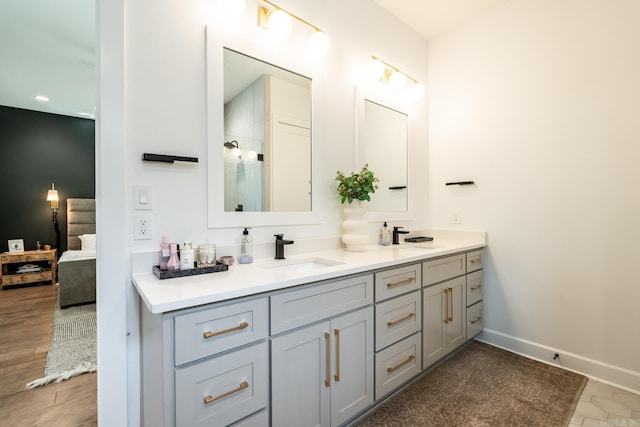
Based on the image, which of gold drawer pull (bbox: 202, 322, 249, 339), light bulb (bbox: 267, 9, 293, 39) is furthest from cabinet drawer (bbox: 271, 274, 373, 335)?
light bulb (bbox: 267, 9, 293, 39)

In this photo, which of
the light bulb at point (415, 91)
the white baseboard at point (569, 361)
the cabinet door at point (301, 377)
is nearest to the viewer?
the cabinet door at point (301, 377)

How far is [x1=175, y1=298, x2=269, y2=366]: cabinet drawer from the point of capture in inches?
36.0

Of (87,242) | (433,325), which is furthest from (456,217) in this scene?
(87,242)

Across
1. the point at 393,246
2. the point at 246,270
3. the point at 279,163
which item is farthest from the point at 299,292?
the point at 393,246

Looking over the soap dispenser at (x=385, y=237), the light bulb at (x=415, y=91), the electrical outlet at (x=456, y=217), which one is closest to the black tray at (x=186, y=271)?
the soap dispenser at (x=385, y=237)

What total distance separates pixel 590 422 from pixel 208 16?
9.25ft

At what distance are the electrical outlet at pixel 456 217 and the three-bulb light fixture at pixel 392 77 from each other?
42.4 inches

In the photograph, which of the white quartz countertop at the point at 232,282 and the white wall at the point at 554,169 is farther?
the white wall at the point at 554,169

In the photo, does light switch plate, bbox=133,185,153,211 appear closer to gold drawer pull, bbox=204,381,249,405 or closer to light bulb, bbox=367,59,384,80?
gold drawer pull, bbox=204,381,249,405

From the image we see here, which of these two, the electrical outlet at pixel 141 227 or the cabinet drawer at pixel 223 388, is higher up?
the electrical outlet at pixel 141 227

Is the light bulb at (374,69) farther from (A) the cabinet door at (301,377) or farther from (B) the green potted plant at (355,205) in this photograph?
(A) the cabinet door at (301,377)

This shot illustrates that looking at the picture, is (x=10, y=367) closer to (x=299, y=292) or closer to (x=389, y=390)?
(x=299, y=292)

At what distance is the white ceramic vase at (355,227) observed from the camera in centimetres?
194

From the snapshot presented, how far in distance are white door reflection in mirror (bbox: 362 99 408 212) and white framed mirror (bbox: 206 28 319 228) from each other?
606mm
